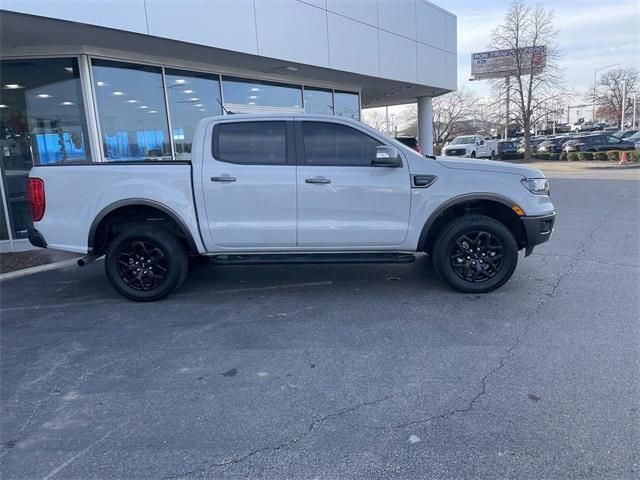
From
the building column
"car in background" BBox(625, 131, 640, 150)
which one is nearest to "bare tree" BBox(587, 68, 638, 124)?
"car in background" BBox(625, 131, 640, 150)

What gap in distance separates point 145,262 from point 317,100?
10.3 m

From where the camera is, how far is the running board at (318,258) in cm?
526

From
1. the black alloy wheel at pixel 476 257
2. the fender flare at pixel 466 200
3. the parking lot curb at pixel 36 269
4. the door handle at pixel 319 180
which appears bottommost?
the parking lot curb at pixel 36 269

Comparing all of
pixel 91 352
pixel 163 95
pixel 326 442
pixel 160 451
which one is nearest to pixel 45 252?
pixel 163 95

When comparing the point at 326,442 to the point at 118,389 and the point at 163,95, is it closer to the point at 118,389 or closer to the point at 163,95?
the point at 118,389

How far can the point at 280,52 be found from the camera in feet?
33.3

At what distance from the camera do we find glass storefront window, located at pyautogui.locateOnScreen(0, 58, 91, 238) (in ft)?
28.2

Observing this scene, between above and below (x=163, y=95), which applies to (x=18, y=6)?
above

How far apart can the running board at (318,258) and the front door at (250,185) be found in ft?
0.48

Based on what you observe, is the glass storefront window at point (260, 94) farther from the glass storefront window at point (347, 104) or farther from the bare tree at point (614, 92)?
the bare tree at point (614, 92)

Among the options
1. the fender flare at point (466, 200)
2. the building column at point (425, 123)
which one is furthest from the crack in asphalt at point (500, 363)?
the building column at point (425, 123)

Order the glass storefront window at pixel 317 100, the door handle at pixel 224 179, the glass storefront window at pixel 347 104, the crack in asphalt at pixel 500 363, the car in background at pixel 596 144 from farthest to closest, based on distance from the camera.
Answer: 1. the car in background at pixel 596 144
2. the glass storefront window at pixel 347 104
3. the glass storefront window at pixel 317 100
4. the door handle at pixel 224 179
5. the crack in asphalt at pixel 500 363

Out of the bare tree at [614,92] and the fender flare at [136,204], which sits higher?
the bare tree at [614,92]

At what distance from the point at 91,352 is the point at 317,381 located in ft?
6.93
